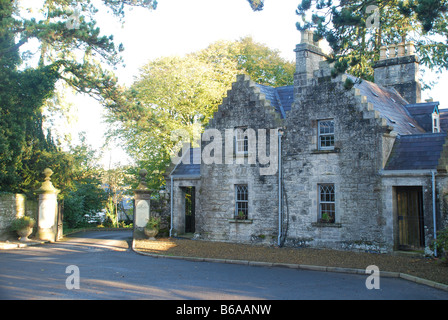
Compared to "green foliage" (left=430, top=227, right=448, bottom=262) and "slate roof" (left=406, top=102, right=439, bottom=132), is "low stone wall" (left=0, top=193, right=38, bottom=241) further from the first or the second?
"slate roof" (left=406, top=102, right=439, bottom=132)

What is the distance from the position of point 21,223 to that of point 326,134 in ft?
49.2

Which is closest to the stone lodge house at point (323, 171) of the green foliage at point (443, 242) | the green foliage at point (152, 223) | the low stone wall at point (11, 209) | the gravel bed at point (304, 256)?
the gravel bed at point (304, 256)

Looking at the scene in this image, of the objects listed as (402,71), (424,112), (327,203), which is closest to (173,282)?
(327,203)

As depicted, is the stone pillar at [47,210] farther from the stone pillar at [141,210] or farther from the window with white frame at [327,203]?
the window with white frame at [327,203]

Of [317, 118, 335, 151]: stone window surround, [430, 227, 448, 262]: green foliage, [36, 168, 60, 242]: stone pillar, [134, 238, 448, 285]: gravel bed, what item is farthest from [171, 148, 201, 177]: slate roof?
[430, 227, 448, 262]: green foliage

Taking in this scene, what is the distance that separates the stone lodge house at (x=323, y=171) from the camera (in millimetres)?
18078

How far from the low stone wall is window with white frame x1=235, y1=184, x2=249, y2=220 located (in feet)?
35.3

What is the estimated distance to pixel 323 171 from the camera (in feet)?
64.8

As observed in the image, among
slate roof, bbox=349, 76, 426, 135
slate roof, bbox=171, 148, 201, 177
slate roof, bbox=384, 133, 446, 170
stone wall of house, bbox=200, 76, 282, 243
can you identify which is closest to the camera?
slate roof, bbox=384, 133, 446, 170

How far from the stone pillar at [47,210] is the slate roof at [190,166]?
21.1 ft

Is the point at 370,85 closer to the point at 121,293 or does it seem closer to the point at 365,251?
the point at 365,251

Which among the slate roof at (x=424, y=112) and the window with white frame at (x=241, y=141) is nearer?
the window with white frame at (x=241, y=141)

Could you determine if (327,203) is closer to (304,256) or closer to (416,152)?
(304,256)

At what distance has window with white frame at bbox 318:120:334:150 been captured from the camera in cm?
1995
